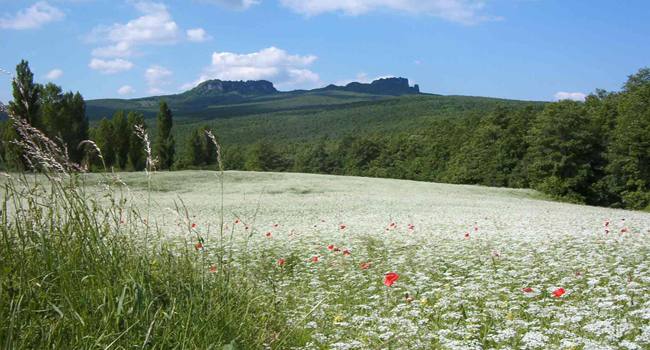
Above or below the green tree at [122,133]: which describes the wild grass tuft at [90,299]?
below

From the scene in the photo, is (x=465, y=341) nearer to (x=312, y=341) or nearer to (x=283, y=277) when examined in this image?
(x=312, y=341)

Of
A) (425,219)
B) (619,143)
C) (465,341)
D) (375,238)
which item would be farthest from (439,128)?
(465,341)

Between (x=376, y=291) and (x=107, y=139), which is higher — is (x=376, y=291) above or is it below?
below

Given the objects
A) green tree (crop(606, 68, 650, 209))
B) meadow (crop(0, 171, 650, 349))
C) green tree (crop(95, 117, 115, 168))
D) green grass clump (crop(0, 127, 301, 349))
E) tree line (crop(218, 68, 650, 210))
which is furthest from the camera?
tree line (crop(218, 68, 650, 210))

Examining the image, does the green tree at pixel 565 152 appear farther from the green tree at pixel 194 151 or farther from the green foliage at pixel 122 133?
the green tree at pixel 194 151

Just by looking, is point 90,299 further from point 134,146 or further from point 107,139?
point 134,146

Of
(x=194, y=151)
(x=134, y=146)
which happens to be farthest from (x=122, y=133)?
(x=194, y=151)

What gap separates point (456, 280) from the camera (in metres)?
5.70

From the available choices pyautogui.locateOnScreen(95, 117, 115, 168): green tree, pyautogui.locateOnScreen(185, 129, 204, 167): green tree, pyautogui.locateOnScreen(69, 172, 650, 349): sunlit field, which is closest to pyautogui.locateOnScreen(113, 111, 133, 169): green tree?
pyautogui.locateOnScreen(95, 117, 115, 168): green tree

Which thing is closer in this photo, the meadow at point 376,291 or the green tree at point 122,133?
the meadow at point 376,291

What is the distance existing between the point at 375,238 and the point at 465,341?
5540 mm

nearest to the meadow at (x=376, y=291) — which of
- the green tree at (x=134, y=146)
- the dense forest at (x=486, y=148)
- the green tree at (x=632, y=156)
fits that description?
the dense forest at (x=486, y=148)

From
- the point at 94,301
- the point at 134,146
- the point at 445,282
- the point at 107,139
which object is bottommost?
the point at 445,282

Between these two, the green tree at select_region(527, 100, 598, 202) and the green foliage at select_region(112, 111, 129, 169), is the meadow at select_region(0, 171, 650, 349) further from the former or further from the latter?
the green foliage at select_region(112, 111, 129, 169)
